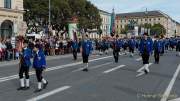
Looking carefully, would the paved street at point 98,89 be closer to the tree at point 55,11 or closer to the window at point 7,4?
the window at point 7,4

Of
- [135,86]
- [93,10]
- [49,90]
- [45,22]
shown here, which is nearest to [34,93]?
[49,90]

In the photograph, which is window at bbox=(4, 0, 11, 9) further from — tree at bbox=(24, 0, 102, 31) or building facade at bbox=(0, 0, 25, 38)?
tree at bbox=(24, 0, 102, 31)

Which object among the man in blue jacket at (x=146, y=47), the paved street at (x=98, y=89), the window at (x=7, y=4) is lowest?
the paved street at (x=98, y=89)

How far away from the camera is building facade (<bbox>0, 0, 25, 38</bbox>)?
4928cm

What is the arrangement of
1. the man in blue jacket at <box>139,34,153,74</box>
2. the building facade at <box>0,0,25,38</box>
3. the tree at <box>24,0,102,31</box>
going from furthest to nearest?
1. the tree at <box>24,0,102,31</box>
2. the building facade at <box>0,0,25,38</box>
3. the man in blue jacket at <box>139,34,153,74</box>

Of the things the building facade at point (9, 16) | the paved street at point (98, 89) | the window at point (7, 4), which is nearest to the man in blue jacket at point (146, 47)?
the paved street at point (98, 89)

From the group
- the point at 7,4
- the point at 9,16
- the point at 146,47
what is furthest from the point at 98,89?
the point at 7,4

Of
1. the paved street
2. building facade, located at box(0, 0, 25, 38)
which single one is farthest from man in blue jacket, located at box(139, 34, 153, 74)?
building facade, located at box(0, 0, 25, 38)

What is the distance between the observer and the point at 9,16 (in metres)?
50.3

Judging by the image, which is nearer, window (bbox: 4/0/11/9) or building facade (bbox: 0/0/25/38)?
building facade (bbox: 0/0/25/38)

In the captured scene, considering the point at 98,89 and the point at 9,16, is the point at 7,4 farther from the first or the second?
the point at 98,89

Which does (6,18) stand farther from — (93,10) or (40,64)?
(93,10)

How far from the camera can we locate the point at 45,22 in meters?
Result: 78.6

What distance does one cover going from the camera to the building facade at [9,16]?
162 ft
